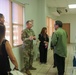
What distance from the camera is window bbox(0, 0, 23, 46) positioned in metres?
4.28

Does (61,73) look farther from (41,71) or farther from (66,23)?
(66,23)

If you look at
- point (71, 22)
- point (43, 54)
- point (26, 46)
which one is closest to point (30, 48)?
point (26, 46)

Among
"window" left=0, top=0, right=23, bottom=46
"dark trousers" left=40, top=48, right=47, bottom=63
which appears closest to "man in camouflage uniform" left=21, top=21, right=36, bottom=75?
"window" left=0, top=0, right=23, bottom=46

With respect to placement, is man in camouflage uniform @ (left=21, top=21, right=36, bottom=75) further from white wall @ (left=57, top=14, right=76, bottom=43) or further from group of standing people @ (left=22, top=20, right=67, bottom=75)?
white wall @ (left=57, top=14, right=76, bottom=43)

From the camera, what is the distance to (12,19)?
4.73 metres

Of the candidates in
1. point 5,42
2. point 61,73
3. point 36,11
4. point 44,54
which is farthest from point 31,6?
point 5,42

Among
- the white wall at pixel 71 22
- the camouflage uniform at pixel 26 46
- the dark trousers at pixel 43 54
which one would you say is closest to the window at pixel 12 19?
the camouflage uniform at pixel 26 46

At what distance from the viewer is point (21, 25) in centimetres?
555

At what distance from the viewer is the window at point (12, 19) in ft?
14.0

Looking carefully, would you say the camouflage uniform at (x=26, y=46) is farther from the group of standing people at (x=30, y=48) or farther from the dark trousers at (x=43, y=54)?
the dark trousers at (x=43, y=54)

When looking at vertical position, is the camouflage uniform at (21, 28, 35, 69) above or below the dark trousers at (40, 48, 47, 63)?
above

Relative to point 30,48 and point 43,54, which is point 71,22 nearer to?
point 43,54

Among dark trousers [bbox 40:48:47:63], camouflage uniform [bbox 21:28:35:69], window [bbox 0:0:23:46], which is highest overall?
window [bbox 0:0:23:46]

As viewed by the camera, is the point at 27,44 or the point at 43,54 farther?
the point at 43,54
